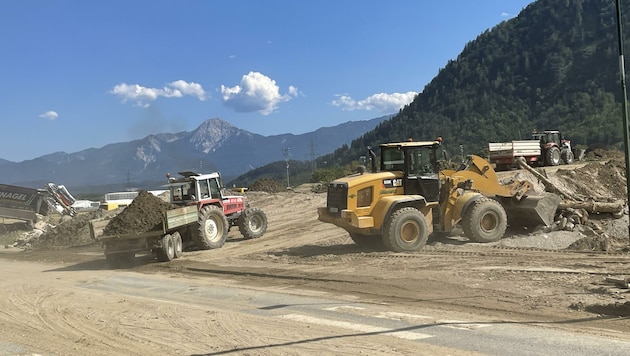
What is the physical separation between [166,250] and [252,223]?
15.6 feet

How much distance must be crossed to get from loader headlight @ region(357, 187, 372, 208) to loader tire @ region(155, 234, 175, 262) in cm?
553

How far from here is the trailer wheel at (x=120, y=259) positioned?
51.8ft

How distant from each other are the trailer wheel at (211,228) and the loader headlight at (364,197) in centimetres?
550

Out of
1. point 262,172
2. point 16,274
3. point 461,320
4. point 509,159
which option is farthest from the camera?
point 262,172

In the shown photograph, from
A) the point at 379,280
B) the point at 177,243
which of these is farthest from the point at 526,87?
the point at 379,280

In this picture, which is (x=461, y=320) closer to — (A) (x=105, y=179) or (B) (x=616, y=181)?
(B) (x=616, y=181)

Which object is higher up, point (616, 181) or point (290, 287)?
point (616, 181)

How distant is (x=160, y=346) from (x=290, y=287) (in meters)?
4.12

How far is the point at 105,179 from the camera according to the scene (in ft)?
429

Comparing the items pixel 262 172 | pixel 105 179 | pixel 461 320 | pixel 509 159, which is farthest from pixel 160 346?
pixel 105 179

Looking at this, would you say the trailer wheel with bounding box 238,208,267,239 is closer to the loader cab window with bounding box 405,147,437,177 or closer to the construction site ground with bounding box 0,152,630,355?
the construction site ground with bounding box 0,152,630,355

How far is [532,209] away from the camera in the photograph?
A: 1553 centimetres

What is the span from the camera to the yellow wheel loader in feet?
45.0

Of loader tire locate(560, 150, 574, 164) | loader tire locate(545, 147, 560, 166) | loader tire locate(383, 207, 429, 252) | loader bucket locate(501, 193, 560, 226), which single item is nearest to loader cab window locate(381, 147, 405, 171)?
loader tire locate(383, 207, 429, 252)
